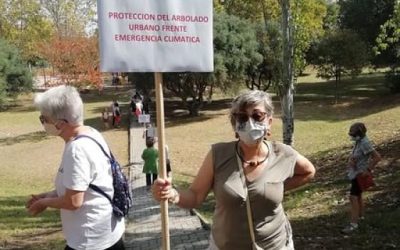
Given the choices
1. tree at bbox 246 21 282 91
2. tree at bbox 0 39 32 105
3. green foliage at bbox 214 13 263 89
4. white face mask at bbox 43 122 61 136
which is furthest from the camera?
tree at bbox 0 39 32 105

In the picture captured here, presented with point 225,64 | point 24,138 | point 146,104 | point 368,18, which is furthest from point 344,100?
point 24,138

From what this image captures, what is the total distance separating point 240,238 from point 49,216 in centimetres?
962

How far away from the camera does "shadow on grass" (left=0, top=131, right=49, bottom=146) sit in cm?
3063

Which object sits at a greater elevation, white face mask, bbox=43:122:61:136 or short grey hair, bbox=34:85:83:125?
short grey hair, bbox=34:85:83:125

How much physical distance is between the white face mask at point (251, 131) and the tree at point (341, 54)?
3343 cm

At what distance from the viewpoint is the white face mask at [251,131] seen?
3.43 metres

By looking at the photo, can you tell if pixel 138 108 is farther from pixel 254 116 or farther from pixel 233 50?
pixel 254 116

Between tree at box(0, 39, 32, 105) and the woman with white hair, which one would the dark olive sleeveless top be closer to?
the woman with white hair

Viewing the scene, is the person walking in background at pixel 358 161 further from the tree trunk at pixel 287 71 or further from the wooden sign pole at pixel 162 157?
the tree trunk at pixel 287 71

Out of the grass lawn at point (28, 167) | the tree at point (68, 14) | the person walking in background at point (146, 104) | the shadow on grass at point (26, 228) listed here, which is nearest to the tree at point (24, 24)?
the tree at point (68, 14)

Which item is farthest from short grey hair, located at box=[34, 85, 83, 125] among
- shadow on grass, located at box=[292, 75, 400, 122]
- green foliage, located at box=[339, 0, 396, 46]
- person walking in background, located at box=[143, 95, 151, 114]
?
green foliage, located at box=[339, 0, 396, 46]

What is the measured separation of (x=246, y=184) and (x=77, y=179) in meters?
1.05

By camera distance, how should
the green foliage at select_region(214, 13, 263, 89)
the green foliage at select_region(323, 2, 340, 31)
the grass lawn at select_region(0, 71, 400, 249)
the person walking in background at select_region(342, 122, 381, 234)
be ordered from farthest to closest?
1. the green foliage at select_region(323, 2, 340, 31)
2. the green foliage at select_region(214, 13, 263, 89)
3. the grass lawn at select_region(0, 71, 400, 249)
4. the person walking in background at select_region(342, 122, 381, 234)

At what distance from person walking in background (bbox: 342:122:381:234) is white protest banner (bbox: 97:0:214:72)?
4549mm
